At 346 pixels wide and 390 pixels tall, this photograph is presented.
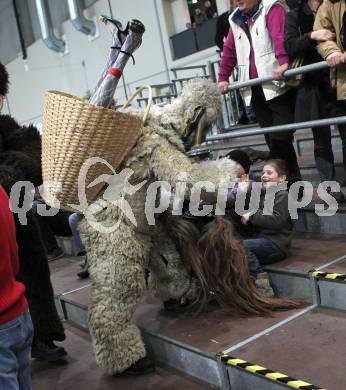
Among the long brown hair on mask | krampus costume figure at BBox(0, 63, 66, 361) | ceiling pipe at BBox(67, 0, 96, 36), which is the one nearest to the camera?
krampus costume figure at BBox(0, 63, 66, 361)

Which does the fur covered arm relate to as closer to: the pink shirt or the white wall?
the pink shirt

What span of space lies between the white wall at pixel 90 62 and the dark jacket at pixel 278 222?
8.26m

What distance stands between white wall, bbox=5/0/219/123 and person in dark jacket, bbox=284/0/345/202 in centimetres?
745

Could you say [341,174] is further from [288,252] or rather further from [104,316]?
[104,316]

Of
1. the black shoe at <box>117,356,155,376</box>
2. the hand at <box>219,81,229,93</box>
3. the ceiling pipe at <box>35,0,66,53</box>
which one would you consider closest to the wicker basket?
the black shoe at <box>117,356,155,376</box>

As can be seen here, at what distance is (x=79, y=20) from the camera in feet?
44.4

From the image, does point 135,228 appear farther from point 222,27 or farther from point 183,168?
point 222,27

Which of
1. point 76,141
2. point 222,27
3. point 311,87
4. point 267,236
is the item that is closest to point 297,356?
point 267,236

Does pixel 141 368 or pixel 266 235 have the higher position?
pixel 266 235

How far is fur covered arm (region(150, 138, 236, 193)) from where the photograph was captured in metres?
2.26

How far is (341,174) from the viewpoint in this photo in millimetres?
3820

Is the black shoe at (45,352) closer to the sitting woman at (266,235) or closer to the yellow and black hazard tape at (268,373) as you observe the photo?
the yellow and black hazard tape at (268,373)

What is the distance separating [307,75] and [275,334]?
1795mm

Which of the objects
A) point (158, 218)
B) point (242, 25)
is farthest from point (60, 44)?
point (158, 218)
